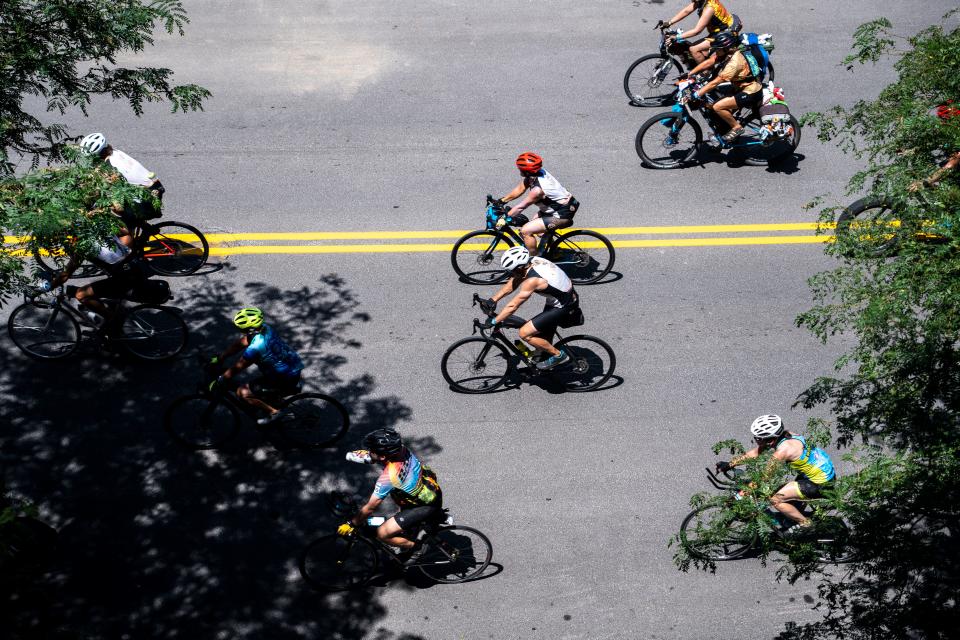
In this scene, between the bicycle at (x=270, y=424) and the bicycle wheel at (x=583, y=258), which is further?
the bicycle wheel at (x=583, y=258)

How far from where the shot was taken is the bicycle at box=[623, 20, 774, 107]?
14098 millimetres

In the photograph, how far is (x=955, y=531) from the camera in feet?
20.0

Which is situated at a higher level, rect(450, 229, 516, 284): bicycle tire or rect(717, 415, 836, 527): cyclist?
rect(450, 229, 516, 284): bicycle tire

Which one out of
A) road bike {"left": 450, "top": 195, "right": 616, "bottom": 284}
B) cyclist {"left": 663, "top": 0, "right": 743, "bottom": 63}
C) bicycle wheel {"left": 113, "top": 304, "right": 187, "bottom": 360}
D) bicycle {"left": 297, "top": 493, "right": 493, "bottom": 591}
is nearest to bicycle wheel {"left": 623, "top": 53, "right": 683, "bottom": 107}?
cyclist {"left": 663, "top": 0, "right": 743, "bottom": 63}

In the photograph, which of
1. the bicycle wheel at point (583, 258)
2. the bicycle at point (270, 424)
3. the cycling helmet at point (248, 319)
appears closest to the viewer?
the cycling helmet at point (248, 319)

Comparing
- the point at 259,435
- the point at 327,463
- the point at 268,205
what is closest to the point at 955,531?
the point at 327,463

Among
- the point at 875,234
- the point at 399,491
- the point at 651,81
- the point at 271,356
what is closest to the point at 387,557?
the point at 399,491

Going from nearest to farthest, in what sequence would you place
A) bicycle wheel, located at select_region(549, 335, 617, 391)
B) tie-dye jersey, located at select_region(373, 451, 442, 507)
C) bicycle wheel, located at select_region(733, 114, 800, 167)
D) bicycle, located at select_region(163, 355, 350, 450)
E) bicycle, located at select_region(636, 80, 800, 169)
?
tie-dye jersey, located at select_region(373, 451, 442, 507), bicycle, located at select_region(163, 355, 350, 450), bicycle wheel, located at select_region(549, 335, 617, 391), bicycle, located at select_region(636, 80, 800, 169), bicycle wheel, located at select_region(733, 114, 800, 167)

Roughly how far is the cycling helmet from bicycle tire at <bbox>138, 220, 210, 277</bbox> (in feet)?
11.0

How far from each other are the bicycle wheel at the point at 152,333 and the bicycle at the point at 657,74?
854cm

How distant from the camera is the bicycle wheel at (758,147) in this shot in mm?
12922

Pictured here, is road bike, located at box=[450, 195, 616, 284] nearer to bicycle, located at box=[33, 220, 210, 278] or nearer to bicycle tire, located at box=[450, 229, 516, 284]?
bicycle tire, located at box=[450, 229, 516, 284]

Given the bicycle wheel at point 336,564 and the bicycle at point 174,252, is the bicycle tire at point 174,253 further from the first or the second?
the bicycle wheel at point 336,564

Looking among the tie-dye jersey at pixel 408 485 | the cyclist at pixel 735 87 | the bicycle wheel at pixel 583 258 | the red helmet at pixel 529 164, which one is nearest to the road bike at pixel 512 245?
the bicycle wheel at pixel 583 258
